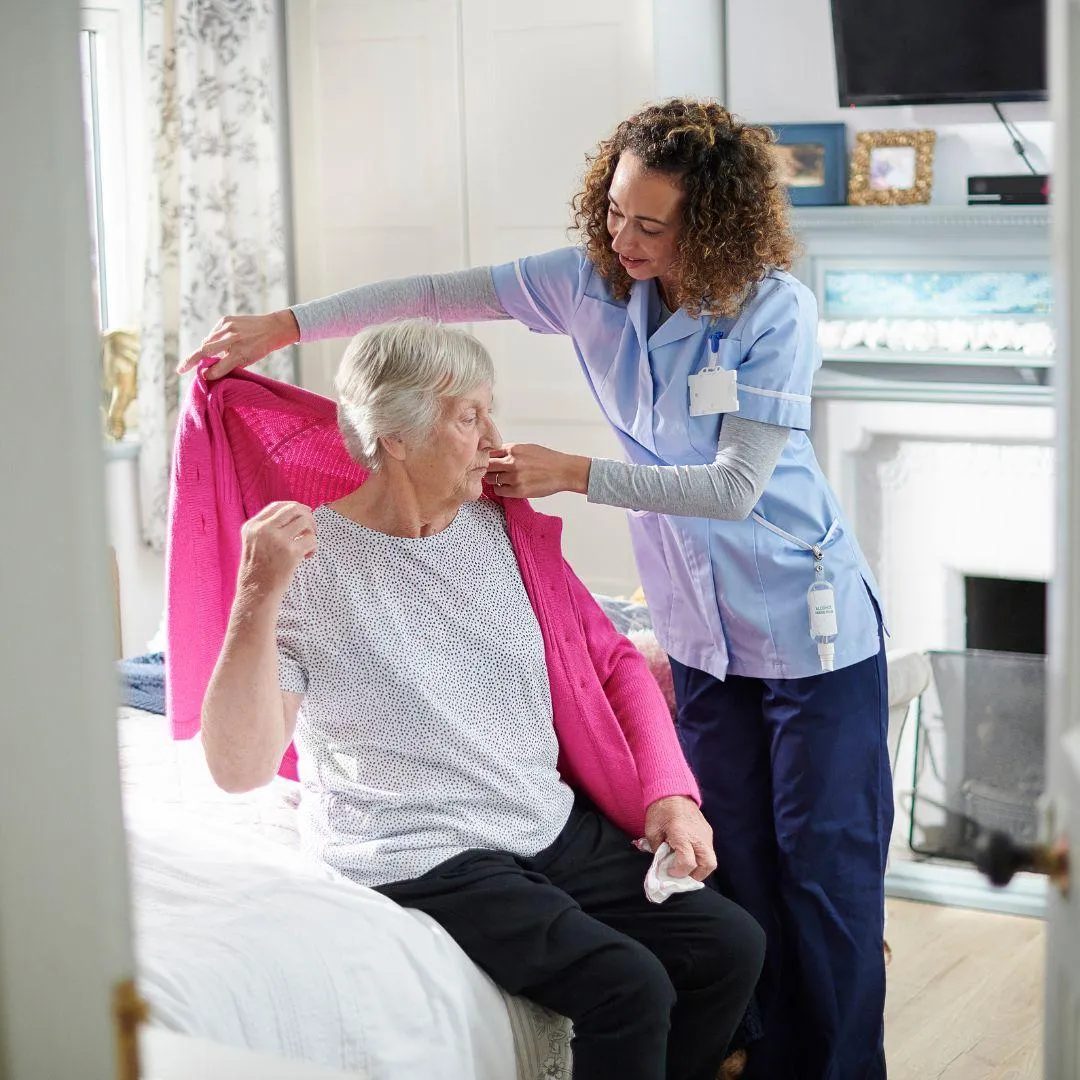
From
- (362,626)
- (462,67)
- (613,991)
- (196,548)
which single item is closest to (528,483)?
(362,626)

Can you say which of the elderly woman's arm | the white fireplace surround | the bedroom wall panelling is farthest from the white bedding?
the bedroom wall panelling

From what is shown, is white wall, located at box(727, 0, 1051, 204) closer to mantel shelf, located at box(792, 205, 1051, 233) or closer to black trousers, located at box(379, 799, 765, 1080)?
mantel shelf, located at box(792, 205, 1051, 233)

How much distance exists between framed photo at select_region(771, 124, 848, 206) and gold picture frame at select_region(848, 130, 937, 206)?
0.04m

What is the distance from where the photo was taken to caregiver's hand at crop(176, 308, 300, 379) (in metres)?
2.11

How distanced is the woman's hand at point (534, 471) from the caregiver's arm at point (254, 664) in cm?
32

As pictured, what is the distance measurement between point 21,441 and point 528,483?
44.5 inches

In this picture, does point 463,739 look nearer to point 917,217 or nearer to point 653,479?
point 653,479

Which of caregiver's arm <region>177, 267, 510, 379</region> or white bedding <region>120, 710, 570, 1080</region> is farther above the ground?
caregiver's arm <region>177, 267, 510, 379</region>

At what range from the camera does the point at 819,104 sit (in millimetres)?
3670

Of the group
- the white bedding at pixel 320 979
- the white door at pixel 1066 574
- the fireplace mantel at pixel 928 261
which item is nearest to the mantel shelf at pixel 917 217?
the fireplace mantel at pixel 928 261

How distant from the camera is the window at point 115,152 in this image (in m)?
4.14

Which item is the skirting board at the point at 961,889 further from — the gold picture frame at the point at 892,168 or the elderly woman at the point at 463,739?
the gold picture frame at the point at 892,168

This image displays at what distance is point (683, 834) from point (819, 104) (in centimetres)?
236

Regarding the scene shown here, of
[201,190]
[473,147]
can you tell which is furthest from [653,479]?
[201,190]
